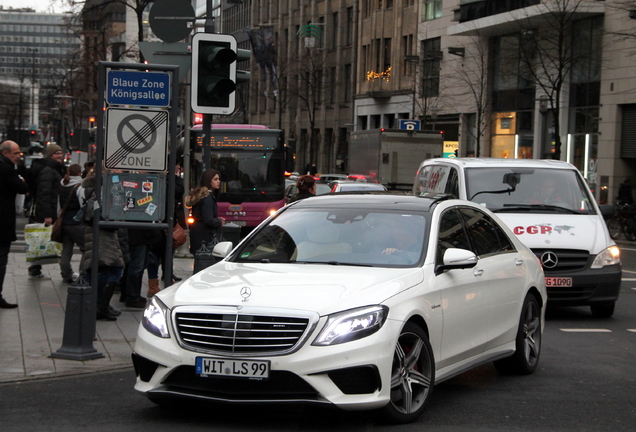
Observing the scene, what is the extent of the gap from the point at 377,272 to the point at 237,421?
1342 millimetres

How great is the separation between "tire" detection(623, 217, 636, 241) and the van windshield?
1742cm

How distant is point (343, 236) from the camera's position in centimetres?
729

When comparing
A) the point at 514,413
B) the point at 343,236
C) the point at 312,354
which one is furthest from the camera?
the point at 343,236

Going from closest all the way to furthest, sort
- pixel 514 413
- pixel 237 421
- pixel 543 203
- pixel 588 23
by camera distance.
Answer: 1. pixel 237 421
2. pixel 514 413
3. pixel 543 203
4. pixel 588 23

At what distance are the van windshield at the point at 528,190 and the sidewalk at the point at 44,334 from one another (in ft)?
15.7

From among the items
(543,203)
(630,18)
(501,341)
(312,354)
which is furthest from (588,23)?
(312,354)

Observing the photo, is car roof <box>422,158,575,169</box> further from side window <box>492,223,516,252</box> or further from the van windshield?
side window <box>492,223,516,252</box>

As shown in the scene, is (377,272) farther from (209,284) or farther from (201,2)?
(201,2)

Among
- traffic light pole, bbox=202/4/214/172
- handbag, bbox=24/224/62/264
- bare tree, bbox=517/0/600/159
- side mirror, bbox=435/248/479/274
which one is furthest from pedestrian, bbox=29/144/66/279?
bare tree, bbox=517/0/600/159

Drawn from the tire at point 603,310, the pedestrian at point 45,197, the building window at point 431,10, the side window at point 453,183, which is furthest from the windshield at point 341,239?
the building window at point 431,10

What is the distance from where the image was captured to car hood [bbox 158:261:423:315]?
6059mm

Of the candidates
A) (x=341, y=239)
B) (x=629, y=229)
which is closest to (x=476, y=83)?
(x=629, y=229)

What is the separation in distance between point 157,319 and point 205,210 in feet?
19.6

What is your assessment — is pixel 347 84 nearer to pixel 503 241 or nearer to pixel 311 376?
pixel 503 241
